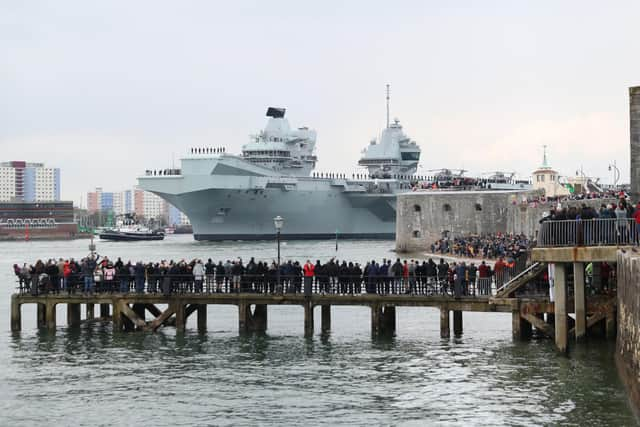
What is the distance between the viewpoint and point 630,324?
20594mm

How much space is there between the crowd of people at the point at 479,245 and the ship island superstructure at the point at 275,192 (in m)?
40.0

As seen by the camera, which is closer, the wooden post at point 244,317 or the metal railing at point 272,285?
the metal railing at point 272,285

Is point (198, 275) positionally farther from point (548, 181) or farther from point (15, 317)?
point (548, 181)

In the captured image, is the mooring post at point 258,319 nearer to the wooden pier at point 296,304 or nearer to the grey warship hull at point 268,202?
the wooden pier at point 296,304

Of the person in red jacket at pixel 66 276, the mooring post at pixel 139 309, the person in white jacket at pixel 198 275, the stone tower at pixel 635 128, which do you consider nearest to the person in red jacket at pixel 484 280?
the stone tower at pixel 635 128

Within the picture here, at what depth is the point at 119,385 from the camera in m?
27.0

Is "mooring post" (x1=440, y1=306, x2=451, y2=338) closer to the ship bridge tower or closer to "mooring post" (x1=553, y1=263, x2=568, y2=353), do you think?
"mooring post" (x1=553, y1=263, x2=568, y2=353)

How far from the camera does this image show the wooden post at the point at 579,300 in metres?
27.5

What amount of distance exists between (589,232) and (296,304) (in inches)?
386

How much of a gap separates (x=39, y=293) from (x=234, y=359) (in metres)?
9.03

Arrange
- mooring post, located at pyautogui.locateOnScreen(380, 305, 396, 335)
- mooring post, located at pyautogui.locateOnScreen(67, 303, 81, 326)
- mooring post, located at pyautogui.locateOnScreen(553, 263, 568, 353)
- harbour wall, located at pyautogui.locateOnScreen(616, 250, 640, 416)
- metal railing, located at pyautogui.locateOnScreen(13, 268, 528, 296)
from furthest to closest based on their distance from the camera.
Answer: mooring post, located at pyautogui.locateOnScreen(67, 303, 81, 326) < mooring post, located at pyautogui.locateOnScreen(380, 305, 396, 335) < metal railing, located at pyautogui.locateOnScreen(13, 268, 528, 296) < mooring post, located at pyautogui.locateOnScreen(553, 263, 568, 353) < harbour wall, located at pyautogui.locateOnScreen(616, 250, 640, 416)

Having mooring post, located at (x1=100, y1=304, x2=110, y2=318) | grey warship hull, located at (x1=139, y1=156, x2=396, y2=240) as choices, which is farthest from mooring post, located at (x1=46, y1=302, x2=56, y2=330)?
grey warship hull, located at (x1=139, y1=156, x2=396, y2=240)

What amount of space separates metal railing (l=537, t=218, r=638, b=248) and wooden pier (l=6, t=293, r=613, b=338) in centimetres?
227

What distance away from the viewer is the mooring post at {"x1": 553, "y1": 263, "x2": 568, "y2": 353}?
27.9 m
